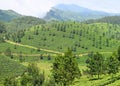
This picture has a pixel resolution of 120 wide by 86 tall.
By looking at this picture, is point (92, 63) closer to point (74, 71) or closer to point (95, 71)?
point (95, 71)

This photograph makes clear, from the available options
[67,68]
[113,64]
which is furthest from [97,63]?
[67,68]

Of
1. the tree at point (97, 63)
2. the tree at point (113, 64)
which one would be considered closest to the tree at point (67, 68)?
the tree at point (113, 64)

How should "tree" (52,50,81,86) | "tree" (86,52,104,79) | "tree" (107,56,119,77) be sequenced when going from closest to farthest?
"tree" (52,50,81,86), "tree" (107,56,119,77), "tree" (86,52,104,79)

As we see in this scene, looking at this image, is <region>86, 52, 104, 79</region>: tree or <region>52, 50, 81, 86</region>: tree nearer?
<region>52, 50, 81, 86</region>: tree

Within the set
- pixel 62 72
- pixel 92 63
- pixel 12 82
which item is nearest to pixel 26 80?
pixel 12 82

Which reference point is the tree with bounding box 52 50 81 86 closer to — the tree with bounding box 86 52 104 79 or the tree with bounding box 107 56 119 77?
the tree with bounding box 107 56 119 77

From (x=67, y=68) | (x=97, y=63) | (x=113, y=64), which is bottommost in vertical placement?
(x=97, y=63)

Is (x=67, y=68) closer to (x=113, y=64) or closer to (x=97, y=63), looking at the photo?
(x=113, y=64)

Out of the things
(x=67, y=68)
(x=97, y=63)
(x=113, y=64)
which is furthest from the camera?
(x=97, y=63)

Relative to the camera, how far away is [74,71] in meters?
132

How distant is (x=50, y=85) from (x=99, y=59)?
140 ft

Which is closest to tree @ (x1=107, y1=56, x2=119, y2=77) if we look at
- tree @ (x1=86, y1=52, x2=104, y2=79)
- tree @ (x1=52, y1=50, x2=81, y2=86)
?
tree @ (x1=86, y1=52, x2=104, y2=79)

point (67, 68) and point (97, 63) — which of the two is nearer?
point (67, 68)

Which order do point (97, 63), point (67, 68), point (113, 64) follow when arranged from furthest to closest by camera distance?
point (97, 63)
point (113, 64)
point (67, 68)
